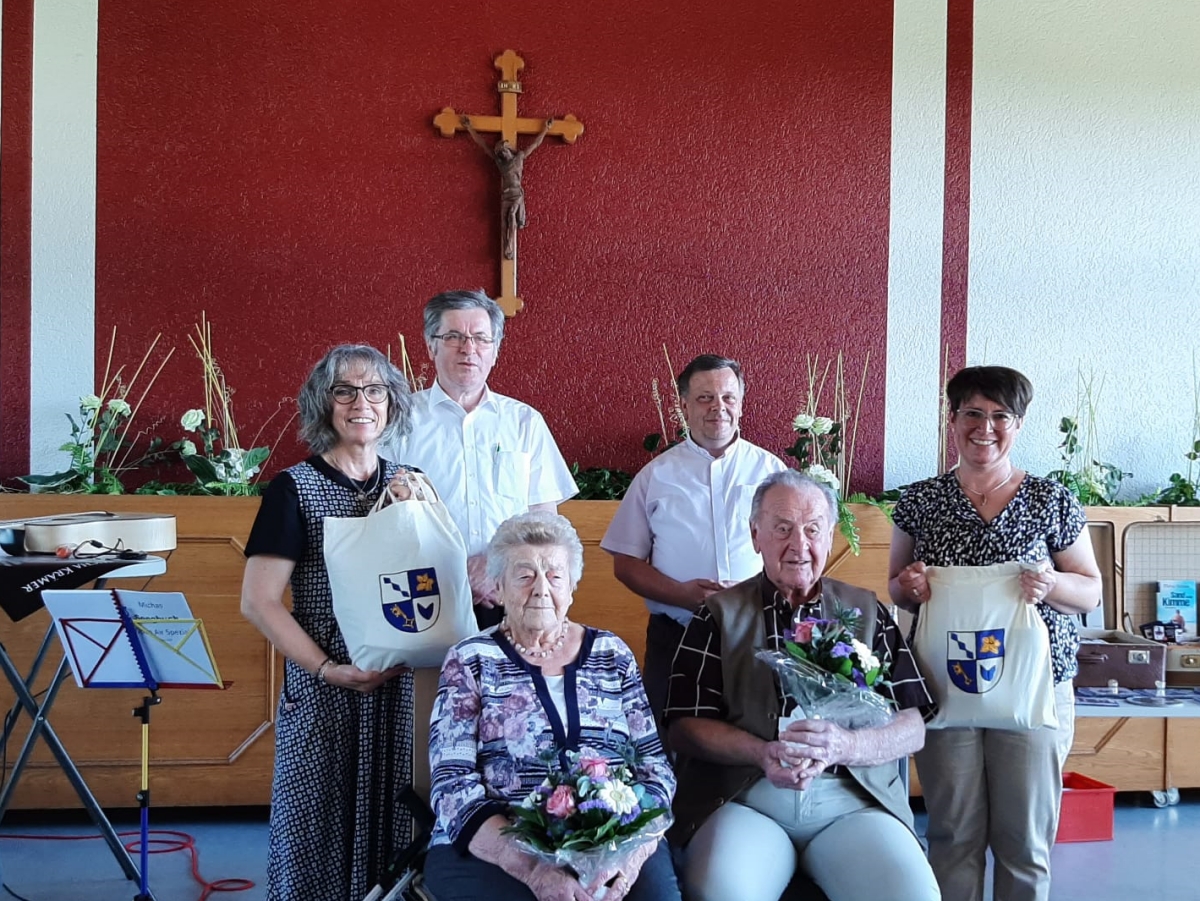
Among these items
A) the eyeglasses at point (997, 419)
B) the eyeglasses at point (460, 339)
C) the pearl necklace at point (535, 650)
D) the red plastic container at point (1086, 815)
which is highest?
the eyeglasses at point (460, 339)

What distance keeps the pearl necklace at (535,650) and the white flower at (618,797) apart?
369 mm

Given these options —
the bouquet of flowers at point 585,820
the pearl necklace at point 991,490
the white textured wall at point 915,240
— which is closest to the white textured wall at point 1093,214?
the white textured wall at point 915,240

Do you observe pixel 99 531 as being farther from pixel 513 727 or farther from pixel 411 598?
pixel 513 727

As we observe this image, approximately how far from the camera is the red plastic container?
14.1 feet

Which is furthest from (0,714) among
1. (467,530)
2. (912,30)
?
(912,30)

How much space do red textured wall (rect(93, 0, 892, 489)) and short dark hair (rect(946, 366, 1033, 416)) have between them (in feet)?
8.12

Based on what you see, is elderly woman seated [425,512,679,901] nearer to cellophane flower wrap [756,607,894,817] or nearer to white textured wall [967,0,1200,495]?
A: cellophane flower wrap [756,607,894,817]

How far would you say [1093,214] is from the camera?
219 inches

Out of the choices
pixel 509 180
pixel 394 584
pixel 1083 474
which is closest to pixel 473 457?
pixel 394 584

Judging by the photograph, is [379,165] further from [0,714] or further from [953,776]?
[953,776]

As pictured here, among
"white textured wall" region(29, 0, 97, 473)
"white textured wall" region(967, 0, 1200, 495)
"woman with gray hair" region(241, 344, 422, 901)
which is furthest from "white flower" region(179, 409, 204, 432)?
"white textured wall" region(967, 0, 1200, 495)

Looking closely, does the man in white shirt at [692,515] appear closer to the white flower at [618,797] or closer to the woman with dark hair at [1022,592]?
the woman with dark hair at [1022,592]

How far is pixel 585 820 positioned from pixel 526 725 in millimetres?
306

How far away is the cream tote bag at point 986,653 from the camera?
2697 millimetres
